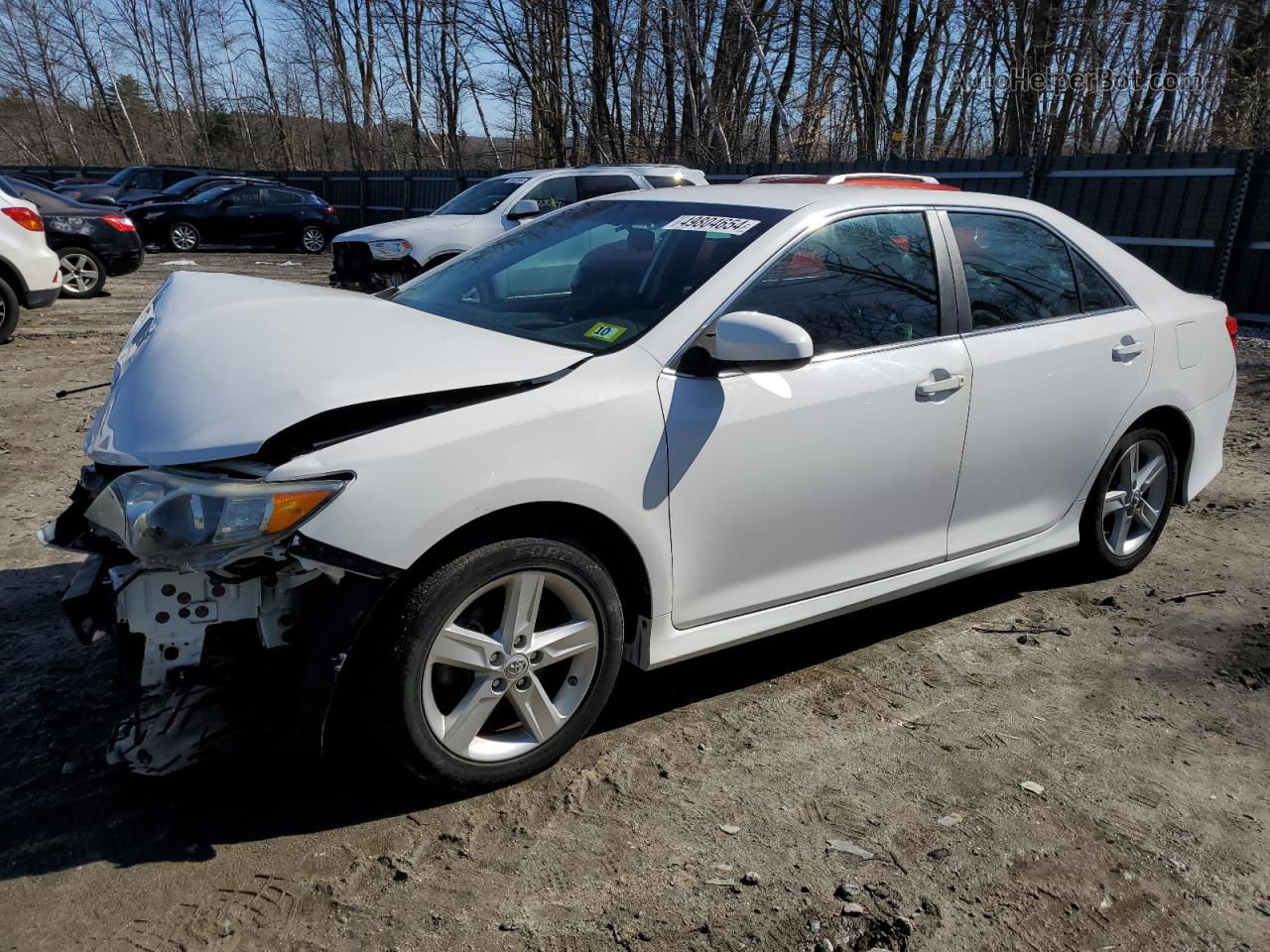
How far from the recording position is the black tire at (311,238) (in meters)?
21.6

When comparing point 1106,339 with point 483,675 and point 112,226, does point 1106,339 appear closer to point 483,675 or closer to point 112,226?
point 483,675

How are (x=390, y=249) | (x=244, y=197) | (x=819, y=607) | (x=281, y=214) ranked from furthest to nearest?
(x=281, y=214) → (x=244, y=197) → (x=390, y=249) → (x=819, y=607)

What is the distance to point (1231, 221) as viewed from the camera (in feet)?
37.5

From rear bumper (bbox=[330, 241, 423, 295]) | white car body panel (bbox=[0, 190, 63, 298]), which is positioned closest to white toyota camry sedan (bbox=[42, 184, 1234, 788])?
white car body panel (bbox=[0, 190, 63, 298])

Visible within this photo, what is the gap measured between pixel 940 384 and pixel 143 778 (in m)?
2.78

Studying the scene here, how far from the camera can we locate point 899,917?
241 cm

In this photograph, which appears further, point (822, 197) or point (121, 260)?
point (121, 260)

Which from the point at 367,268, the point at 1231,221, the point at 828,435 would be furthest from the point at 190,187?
the point at 828,435

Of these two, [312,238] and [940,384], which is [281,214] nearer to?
[312,238]

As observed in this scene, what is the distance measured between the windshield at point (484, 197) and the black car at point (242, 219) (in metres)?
9.48

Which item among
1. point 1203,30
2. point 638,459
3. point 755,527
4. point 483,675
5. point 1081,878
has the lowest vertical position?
point 1081,878

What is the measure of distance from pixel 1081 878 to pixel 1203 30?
2003 cm

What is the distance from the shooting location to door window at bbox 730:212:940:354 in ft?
10.6

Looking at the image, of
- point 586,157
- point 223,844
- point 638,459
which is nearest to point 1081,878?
point 638,459
